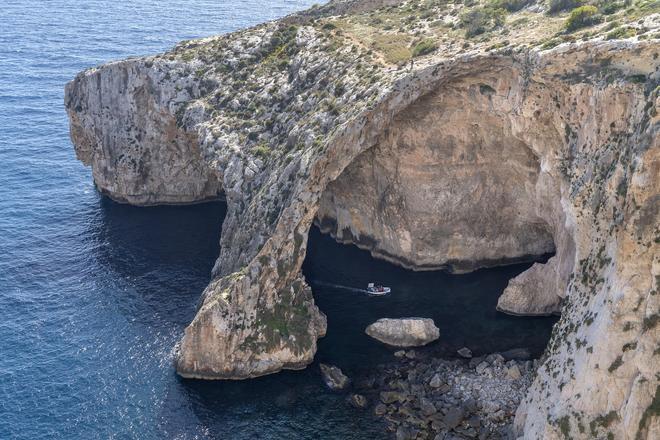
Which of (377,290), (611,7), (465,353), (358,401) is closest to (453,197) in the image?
(377,290)

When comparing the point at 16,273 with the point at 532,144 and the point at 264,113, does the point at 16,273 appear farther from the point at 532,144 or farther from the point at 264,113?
the point at 532,144

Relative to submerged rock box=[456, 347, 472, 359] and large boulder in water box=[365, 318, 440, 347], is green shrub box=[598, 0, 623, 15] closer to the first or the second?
large boulder in water box=[365, 318, 440, 347]

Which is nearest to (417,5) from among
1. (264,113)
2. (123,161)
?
(264,113)

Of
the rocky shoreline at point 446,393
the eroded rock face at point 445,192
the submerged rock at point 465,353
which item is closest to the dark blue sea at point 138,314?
the submerged rock at point 465,353

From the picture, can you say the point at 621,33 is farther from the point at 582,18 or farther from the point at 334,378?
the point at 334,378

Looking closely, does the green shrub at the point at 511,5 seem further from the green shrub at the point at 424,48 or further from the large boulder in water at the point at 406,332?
the large boulder in water at the point at 406,332

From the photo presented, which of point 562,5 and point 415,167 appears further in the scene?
point 415,167
